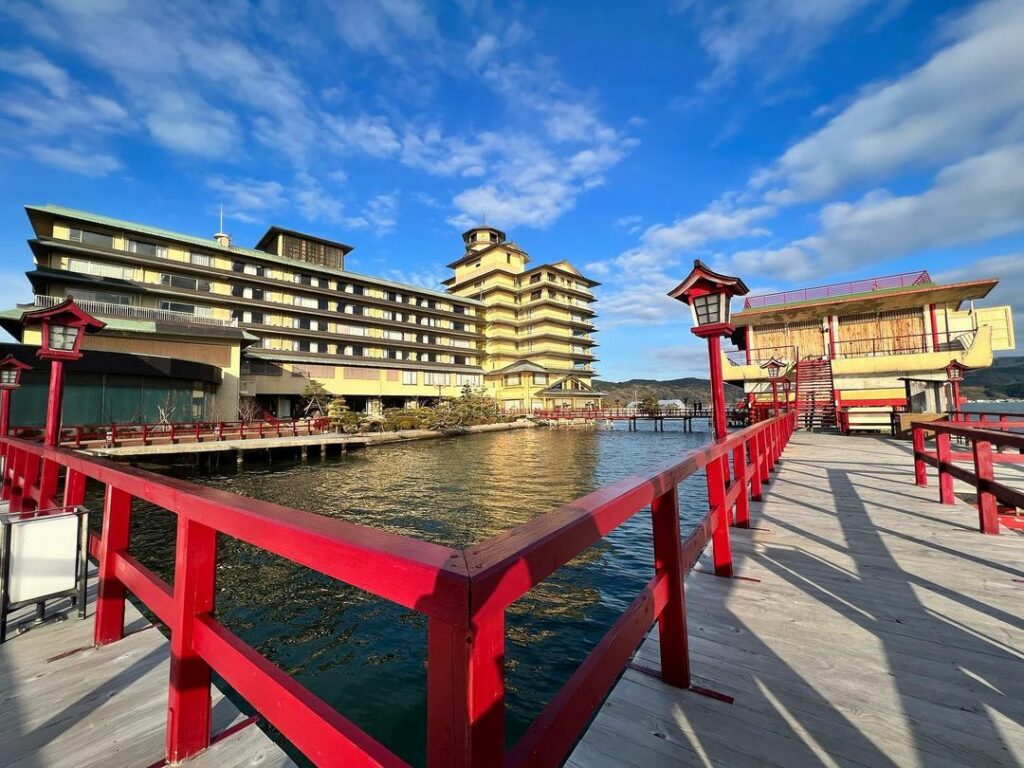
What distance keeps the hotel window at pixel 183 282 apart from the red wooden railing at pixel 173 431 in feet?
55.0

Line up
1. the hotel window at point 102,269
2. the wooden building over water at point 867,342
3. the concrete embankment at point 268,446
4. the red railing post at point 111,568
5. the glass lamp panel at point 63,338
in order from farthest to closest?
the hotel window at point 102,269
the wooden building over water at point 867,342
the concrete embankment at point 268,446
the glass lamp panel at point 63,338
the red railing post at point 111,568

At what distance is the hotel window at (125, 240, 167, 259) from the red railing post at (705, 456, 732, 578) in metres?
40.8

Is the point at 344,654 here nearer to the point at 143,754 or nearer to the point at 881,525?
the point at 143,754

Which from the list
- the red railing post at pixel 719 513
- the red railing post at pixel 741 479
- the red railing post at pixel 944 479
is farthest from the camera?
the red railing post at pixel 944 479

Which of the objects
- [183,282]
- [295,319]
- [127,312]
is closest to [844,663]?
[127,312]

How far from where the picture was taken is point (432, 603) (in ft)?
2.89

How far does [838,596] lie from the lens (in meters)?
3.29

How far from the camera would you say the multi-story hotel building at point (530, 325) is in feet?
180

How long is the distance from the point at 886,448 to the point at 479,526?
40.4ft

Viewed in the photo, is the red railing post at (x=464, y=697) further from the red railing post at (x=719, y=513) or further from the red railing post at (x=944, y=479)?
the red railing post at (x=944, y=479)

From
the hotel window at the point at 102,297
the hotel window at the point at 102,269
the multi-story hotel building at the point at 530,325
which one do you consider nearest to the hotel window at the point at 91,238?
the hotel window at the point at 102,269

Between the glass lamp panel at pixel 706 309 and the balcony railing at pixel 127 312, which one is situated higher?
the balcony railing at pixel 127 312

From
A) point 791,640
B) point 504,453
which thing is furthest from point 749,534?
point 504,453

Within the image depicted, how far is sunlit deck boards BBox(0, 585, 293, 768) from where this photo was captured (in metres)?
1.86
